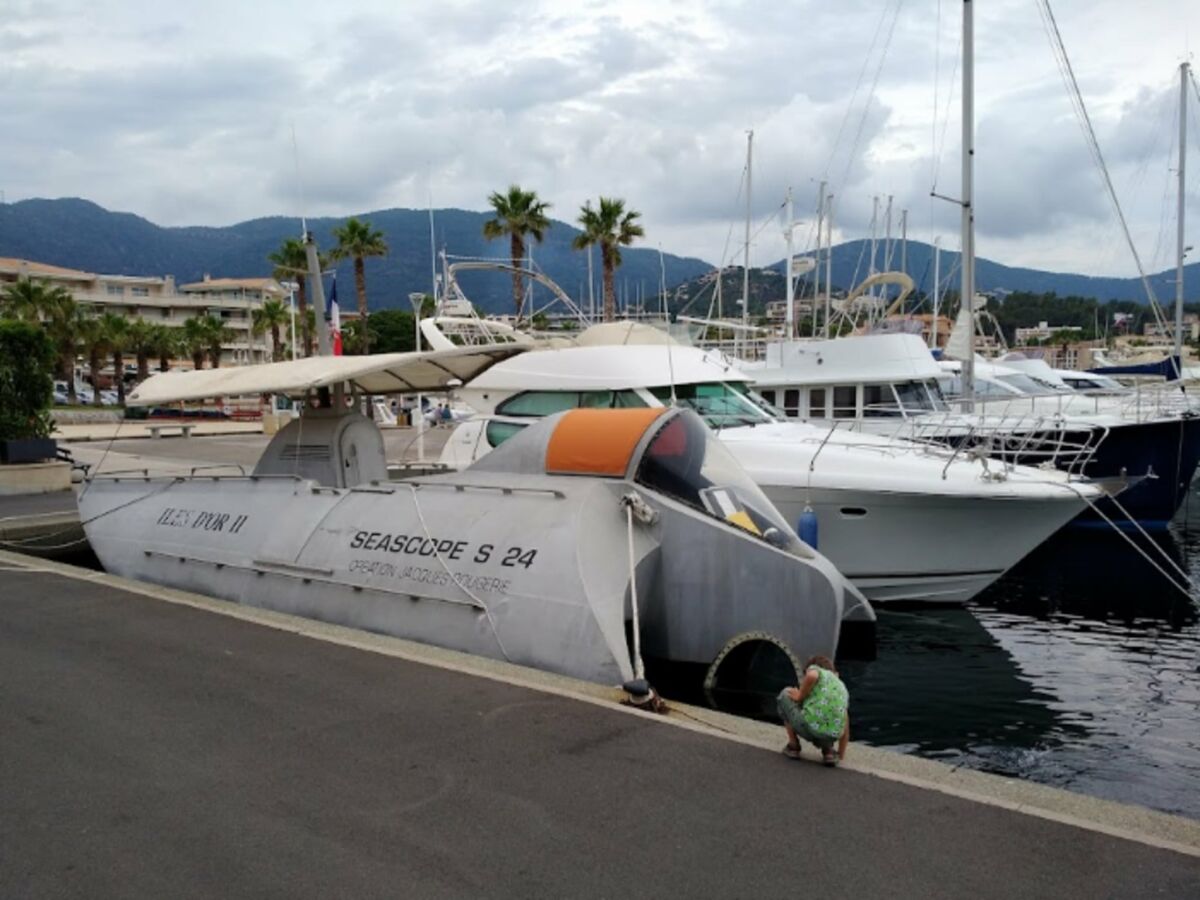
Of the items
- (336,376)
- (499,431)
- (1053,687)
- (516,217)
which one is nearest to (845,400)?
(499,431)

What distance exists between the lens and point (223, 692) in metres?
6.49

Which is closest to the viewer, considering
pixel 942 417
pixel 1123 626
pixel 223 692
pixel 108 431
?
pixel 223 692

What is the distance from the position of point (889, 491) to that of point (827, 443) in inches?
52.3

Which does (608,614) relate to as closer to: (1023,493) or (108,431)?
(1023,493)

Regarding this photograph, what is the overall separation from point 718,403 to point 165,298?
4175 inches

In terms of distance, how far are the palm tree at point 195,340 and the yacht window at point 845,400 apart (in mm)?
58188

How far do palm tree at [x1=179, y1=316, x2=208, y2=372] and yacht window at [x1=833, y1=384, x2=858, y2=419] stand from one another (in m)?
58.2

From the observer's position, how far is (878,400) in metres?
20.0

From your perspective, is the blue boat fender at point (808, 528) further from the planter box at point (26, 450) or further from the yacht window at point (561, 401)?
the planter box at point (26, 450)

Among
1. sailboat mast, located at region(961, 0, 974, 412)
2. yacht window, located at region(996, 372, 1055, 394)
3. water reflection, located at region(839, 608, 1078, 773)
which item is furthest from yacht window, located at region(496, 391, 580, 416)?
yacht window, located at region(996, 372, 1055, 394)

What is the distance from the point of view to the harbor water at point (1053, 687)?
781 centimetres

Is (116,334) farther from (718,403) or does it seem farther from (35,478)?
(718,403)

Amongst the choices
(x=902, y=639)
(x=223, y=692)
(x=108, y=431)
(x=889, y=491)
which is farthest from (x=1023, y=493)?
(x=108, y=431)

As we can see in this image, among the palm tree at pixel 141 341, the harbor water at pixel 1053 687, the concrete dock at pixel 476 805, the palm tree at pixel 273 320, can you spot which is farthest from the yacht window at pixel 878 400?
the palm tree at pixel 141 341
